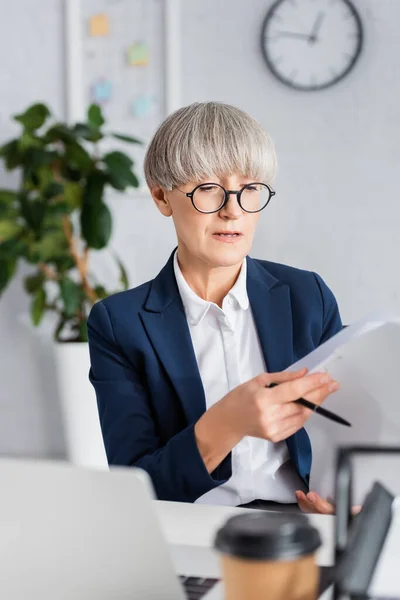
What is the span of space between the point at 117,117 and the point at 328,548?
316cm

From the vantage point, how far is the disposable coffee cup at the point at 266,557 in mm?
613

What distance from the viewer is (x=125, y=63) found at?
3822 millimetres

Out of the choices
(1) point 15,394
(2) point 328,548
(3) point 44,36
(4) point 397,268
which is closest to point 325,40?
(4) point 397,268

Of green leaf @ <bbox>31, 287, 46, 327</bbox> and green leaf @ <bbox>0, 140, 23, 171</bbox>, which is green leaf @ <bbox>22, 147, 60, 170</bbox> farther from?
green leaf @ <bbox>31, 287, 46, 327</bbox>

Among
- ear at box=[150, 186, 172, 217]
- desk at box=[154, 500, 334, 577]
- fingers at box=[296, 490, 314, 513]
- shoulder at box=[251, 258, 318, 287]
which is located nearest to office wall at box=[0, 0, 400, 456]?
shoulder at box=[251, 258, 318, 287]

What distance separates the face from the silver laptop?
802 millimetres

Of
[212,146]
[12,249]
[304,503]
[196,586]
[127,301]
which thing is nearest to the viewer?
[196,586]

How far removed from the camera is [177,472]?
1.27m

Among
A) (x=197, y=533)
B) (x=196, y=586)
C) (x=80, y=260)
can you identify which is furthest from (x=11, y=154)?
(x=196, y=586)

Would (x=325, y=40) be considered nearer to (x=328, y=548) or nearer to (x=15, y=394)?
(x=15, y=394)

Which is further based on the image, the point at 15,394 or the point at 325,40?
the point at 15,394

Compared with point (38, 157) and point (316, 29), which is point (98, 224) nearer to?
point (38, 157)

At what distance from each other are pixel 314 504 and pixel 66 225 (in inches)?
103

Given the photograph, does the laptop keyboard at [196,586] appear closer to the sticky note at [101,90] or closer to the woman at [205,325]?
the woman at [205,325]
